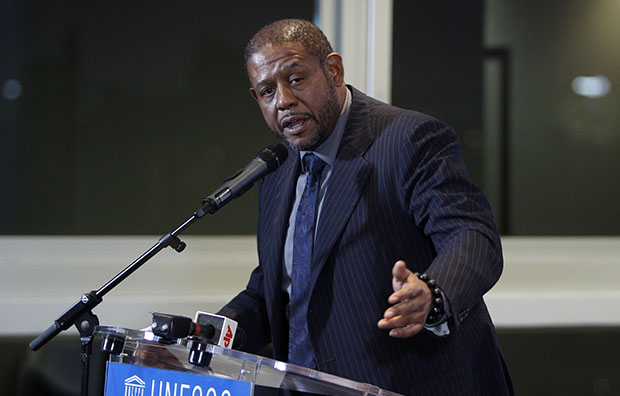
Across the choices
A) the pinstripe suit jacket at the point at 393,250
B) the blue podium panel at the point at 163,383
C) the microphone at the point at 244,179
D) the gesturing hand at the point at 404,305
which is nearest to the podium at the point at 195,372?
the blue podium panel at the point at 163,383

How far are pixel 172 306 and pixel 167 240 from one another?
1239 millimetres

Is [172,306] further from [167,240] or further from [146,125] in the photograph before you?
[167,240]

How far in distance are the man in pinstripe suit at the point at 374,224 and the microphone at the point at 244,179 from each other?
14cm

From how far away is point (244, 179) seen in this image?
1277 millimetres

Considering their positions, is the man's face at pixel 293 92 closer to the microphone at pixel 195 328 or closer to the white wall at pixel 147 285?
the microphone at pixel 195 328

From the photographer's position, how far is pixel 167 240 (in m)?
1.27

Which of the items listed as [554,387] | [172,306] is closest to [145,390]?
[172,306]

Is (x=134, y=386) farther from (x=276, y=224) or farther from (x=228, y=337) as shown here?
(x=276, y=224)

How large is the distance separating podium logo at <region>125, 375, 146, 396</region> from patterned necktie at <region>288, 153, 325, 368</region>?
1.44 feet

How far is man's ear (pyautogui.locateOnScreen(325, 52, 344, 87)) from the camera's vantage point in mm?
1519

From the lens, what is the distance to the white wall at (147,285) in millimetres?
2402

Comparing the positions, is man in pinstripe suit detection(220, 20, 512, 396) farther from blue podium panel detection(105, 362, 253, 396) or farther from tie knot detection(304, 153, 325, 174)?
blue podium panel detection(105, 362, 253, 396)

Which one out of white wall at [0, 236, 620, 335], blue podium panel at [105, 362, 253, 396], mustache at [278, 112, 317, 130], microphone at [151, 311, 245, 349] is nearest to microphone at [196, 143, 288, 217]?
mustache at [278, 112, 317, 130]

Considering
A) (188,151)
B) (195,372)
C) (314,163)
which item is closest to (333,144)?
(314,163)
